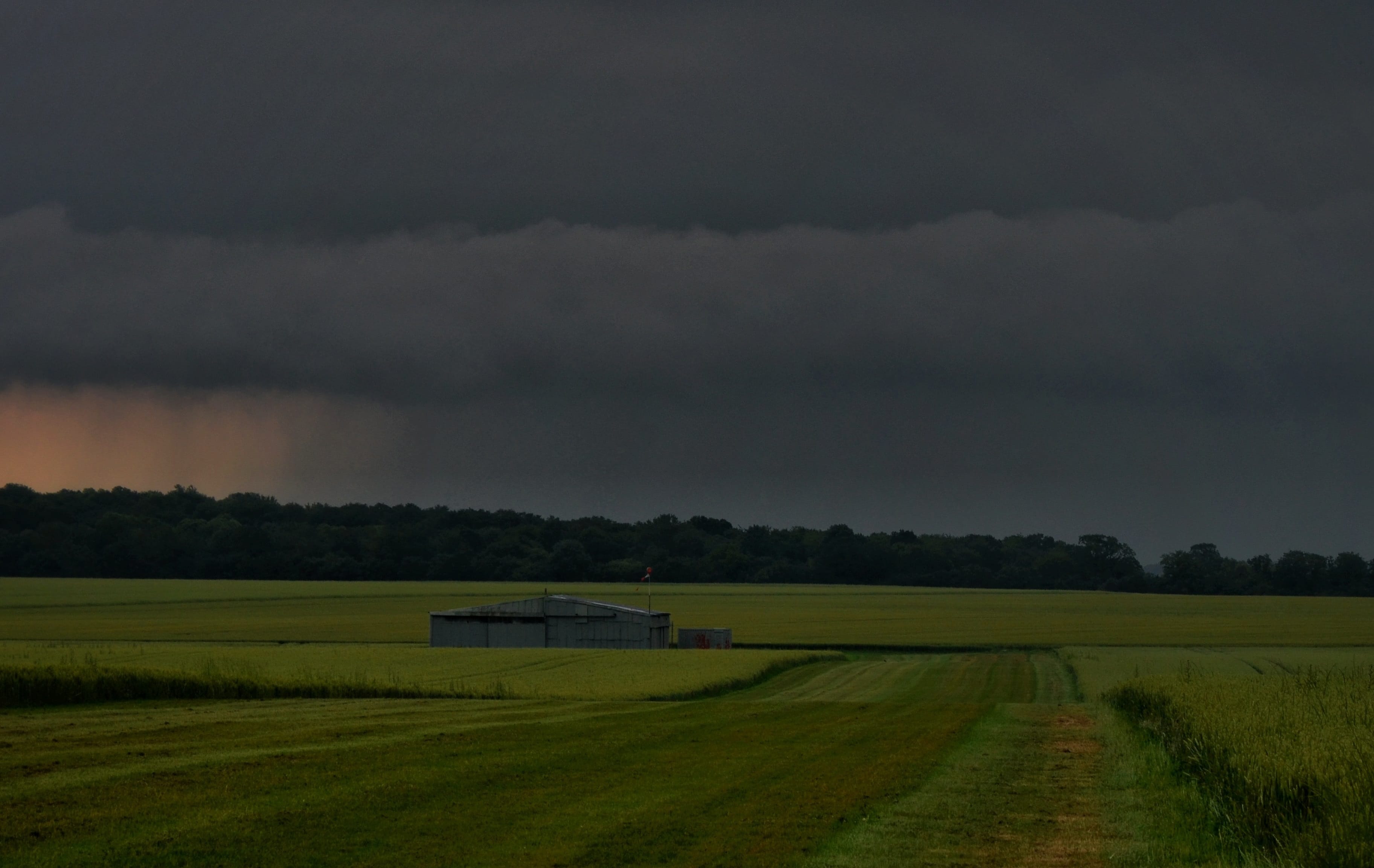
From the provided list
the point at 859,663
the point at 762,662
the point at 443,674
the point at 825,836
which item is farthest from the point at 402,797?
the point at 859,663

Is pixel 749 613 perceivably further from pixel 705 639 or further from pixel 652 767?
pixel 652 767

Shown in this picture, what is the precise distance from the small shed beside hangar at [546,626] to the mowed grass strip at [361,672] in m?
7.92

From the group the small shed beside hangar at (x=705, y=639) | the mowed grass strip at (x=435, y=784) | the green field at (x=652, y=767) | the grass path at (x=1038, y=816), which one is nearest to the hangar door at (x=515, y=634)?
the small shed beside hangar at (x=705, y=639)

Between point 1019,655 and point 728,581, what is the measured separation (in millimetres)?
123756

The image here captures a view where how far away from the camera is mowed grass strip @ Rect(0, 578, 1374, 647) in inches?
3327

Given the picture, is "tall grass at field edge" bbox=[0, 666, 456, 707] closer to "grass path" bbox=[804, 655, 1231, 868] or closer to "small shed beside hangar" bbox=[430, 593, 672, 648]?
"grass path" bbox=[804, 655, 1231, 868]

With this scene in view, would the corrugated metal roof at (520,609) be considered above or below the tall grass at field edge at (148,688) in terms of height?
above

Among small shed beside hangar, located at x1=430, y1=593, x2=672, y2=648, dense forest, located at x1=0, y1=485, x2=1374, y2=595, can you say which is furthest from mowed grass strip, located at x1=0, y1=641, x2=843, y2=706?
dense forest, located at x1=0, y1=485, x2=1374, y2=595

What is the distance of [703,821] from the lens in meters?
15.6

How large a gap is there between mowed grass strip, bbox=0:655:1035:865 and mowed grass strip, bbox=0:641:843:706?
189 inches

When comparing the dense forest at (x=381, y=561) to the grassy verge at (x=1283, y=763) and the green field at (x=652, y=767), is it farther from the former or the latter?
the grassy verge at (x=1283, y=763)

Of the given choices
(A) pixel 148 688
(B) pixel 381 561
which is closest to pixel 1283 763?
(A) pixel 148 688

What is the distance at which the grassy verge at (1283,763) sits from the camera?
39.5 feet

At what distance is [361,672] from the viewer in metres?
41.3
